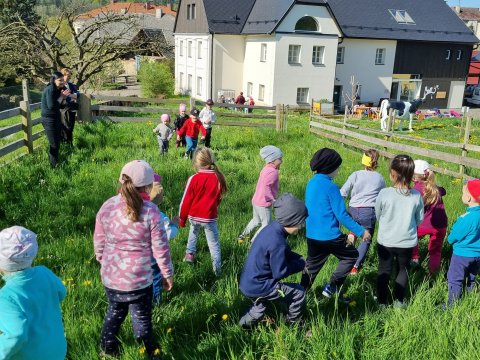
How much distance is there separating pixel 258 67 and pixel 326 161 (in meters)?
28.0

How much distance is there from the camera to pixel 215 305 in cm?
384

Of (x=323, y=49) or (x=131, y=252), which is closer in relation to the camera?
(x=131, y=252)

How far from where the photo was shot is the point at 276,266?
11.0 feet

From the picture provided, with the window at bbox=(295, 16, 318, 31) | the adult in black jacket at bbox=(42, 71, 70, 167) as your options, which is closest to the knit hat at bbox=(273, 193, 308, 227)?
the adult in black jacket at bbox=(42, 71, 70, 167)

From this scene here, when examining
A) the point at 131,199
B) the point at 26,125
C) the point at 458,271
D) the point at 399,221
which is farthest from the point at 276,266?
the point at 26,125

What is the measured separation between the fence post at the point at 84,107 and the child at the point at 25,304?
37.6ft

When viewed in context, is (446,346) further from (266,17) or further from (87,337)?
(266,17)

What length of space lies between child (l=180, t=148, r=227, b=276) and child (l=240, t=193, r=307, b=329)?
1350 millimetres

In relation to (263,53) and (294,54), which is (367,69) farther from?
(263,53)

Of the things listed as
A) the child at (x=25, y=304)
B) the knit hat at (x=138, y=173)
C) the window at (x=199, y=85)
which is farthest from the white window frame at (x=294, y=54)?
the child at (x=25, y=304)

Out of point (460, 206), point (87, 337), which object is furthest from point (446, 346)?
point (460, 206)

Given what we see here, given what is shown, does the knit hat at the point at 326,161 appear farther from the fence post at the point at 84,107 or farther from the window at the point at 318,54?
the window at the point at 318,54

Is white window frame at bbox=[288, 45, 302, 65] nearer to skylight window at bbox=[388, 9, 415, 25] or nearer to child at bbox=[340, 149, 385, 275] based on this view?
skylight window at bbox=[388, 9, 415, 25]

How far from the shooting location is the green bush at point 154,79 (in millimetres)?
33062
